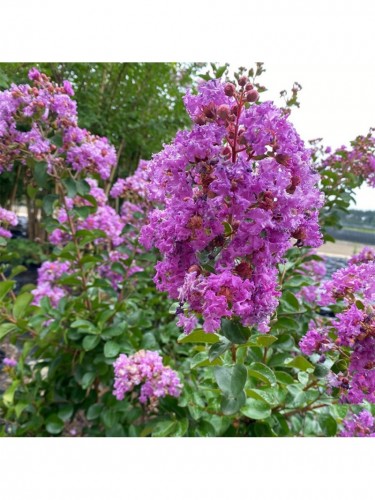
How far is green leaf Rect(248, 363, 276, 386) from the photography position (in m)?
0.71

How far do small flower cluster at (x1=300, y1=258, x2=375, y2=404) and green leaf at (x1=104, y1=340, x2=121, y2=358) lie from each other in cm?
68

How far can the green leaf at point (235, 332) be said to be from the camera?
1.64 feet

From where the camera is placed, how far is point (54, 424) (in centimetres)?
126

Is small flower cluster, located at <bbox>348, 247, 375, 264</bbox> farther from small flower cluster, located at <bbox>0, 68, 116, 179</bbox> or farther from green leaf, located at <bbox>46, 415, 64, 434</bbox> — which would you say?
green leaf, located at <bbox>46, 415, 64, 434</bbox>

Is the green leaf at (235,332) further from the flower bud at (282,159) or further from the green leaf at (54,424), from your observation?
the green leaf at (54,424)

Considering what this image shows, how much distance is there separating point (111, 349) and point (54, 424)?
0.33 meters

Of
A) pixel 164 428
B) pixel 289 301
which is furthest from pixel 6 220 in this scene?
pixel 289 301

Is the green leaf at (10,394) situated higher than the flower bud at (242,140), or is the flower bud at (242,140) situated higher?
the flower bud at (242,140)

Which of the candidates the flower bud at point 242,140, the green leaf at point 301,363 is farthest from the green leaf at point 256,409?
the flower bud at point 242,140

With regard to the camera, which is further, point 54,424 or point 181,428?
point 54,424

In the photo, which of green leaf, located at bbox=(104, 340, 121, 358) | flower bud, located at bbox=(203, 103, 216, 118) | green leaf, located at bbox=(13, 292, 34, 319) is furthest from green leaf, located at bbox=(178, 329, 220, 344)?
green leaf, located at bbox=(13, 292, 34, 319)

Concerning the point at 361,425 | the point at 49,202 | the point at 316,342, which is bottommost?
the point at 361,425

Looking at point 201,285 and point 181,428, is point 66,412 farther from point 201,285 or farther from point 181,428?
point 201,285

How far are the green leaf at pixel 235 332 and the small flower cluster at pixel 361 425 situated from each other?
0.57 meters
